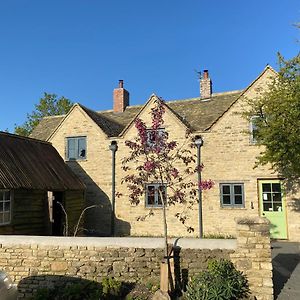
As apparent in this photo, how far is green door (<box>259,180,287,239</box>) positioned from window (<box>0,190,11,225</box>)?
36.0 ft

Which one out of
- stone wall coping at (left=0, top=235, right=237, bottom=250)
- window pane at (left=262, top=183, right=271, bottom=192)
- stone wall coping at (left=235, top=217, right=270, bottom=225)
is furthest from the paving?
window pane at (left=262, top=183, right=271, bottom=192)

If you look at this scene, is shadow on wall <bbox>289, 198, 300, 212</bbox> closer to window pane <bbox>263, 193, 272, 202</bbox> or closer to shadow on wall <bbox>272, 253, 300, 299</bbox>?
window pane <bbox>263, 193, 272, 202</bbox>

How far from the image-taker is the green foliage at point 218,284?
7047 mm

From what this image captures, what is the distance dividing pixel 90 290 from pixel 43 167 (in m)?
8.80

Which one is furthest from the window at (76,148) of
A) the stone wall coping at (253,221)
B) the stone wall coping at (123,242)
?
the stone wall coping at (253,221)

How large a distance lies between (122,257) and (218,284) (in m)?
2.53

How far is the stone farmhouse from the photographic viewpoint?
48.6ft

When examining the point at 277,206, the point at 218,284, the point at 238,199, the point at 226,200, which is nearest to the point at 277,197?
the point at 277,206

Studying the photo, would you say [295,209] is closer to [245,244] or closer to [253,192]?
[253,192]

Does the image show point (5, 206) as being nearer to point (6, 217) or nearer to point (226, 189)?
point (6, 217)

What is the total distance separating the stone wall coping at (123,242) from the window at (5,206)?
351 centimetres

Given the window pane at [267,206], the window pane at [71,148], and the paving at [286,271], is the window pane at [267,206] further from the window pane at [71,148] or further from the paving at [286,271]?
the window pane at [71,148]

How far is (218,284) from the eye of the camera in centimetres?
714

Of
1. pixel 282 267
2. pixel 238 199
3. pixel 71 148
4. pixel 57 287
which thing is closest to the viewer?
pixel 57 287
